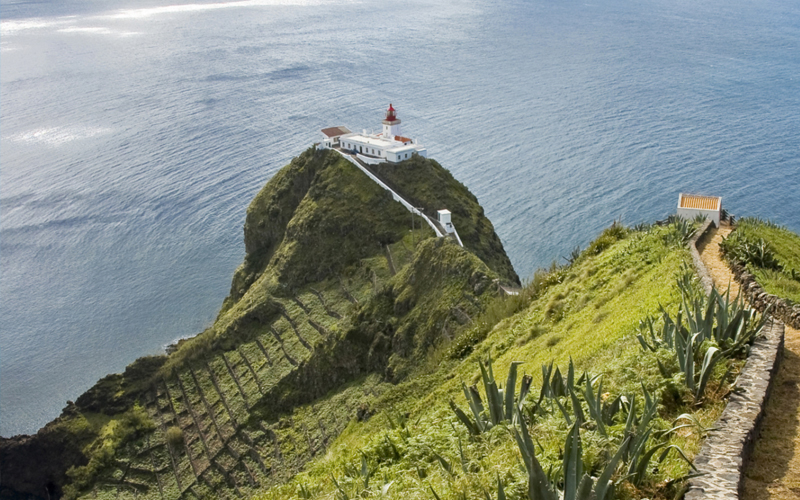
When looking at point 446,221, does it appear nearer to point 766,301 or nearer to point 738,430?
point 766,301

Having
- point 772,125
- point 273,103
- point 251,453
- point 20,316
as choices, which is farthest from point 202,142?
point 772,125

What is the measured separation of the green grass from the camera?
568 inches

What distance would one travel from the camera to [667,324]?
10.9 metres

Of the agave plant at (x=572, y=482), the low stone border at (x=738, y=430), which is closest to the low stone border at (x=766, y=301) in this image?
the low stone border at (x=738, y=430)

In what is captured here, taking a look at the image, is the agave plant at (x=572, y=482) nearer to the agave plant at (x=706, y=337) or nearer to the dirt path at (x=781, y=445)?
the dirt path at (x=781, y=445)

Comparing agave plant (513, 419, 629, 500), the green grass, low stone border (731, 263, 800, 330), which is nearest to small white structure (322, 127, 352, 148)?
the green grass

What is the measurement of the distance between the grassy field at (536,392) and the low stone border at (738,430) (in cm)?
22

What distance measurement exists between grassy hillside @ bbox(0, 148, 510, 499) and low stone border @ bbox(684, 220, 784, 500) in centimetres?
1910

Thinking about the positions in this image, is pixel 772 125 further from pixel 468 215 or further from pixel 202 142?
pixel 202 142

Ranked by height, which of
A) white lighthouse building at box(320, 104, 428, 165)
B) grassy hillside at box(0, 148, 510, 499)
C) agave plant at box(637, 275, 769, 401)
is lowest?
grassy hillside at box(0, 148, 510, 499)

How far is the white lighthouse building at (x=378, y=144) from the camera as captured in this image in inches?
1924

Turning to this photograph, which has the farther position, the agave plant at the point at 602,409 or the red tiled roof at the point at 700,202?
the red tiled roof at the point at 700,202

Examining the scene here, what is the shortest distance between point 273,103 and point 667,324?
90186mm

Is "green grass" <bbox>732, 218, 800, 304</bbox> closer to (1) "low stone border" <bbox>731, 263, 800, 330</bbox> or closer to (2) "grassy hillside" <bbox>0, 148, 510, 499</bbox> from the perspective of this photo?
(1) "low stone border" <bbox>731, 263, 800, 330</bbox>
